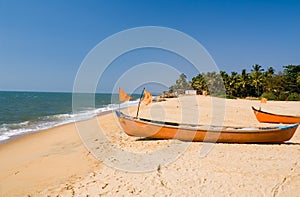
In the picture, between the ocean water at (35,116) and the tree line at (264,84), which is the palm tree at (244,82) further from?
the ocean water at (35,116)

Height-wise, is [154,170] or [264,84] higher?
[264,84]

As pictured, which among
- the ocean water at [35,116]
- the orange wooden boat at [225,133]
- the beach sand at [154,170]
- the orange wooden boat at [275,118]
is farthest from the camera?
the ocean water at [35,116]

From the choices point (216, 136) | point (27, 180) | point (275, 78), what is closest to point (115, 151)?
point (27, 180)

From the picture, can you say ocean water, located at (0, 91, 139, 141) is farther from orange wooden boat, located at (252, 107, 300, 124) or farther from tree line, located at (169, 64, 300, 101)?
tree line, located at (169, 64, 300, 101)

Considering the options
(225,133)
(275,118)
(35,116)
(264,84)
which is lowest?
(35,116)

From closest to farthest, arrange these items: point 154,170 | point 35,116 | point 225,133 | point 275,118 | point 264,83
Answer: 1. point 154,170
2. point 225,133
3. point 275,118
4. point 35,116
5. point 264,83

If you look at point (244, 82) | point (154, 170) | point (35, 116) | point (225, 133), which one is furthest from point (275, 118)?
point (244, 82)

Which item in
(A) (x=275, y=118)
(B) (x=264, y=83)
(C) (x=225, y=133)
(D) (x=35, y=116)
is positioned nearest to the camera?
(C) (x=225, y=133)

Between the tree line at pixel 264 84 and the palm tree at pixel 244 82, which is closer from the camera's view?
the tree line at pixel 264 84

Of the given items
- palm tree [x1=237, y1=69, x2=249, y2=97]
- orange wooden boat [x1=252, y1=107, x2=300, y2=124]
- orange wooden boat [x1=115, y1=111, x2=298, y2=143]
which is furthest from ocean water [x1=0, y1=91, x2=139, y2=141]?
palm tree [x1=237, y1=69, x2=249, y2=97]

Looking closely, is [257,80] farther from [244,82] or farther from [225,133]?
[225,133]

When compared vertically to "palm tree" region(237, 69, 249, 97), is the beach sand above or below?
→ below

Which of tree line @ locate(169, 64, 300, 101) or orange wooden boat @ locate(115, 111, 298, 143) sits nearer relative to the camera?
orange wooden boat @ locate(115, 111, 298, 143)

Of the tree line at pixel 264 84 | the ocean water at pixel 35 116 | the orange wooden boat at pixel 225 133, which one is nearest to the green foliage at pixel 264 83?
the tree line at pixel 264 84
